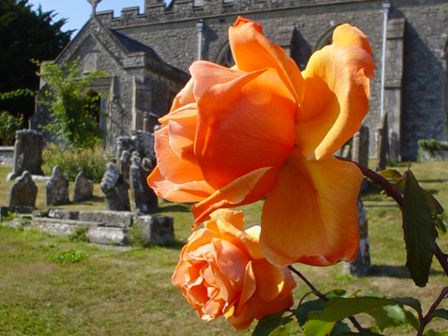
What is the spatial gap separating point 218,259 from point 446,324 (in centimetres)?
388

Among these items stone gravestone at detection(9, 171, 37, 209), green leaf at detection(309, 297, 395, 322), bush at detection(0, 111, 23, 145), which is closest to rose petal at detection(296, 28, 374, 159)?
green leaf at detection(309, 297, 395, 322)

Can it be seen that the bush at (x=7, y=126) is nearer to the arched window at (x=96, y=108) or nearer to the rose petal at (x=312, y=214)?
the arched window at (x=96, y=108)

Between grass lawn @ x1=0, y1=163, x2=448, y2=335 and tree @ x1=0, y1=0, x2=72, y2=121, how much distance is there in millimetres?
21922

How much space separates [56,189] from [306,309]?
1109cm

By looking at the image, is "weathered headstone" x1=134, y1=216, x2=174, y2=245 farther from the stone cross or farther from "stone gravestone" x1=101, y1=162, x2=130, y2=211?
the stone cross

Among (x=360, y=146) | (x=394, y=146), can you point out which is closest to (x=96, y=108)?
(x=394, y=146)

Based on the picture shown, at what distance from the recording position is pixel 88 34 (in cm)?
2175

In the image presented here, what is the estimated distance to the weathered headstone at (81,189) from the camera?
457 inches

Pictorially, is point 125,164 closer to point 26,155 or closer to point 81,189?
point 81,189

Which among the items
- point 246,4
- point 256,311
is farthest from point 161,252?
point 246,4

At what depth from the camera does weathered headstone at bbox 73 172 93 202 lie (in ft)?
38.1

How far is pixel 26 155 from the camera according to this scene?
14820 mm

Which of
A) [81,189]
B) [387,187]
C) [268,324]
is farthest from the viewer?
[81,189]

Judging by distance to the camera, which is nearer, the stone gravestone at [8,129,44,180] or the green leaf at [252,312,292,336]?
the green leaf at [252,312,292,336]
